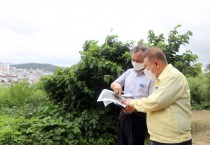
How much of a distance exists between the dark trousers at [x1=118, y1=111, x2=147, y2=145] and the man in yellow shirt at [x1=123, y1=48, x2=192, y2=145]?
2.81ft

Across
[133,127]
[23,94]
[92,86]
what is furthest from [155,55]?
[23,94]

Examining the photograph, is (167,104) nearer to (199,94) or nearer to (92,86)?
(92,86)

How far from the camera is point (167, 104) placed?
2.57 meters

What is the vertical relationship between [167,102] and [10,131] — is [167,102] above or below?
above

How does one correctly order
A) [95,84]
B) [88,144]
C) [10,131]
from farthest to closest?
1. [95,84]
2. [88,144]
3. [10,131]

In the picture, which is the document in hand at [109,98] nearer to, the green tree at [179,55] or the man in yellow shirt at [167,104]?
the man in yellow shirt at [167,104]

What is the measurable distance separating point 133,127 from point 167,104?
1121 mm

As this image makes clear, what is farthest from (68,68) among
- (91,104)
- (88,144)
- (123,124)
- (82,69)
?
(123,124)

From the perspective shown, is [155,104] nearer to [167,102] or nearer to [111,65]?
[167,102]

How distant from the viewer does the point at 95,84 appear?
5320 mm

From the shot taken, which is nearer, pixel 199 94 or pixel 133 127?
pixel 133 127

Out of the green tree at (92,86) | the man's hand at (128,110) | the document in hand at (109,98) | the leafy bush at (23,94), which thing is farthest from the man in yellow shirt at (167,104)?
the leafy bush at (23,94)

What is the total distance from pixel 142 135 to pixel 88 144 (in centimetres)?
148

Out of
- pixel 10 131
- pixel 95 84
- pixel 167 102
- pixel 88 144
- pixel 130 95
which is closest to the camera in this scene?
pixel 167 102
